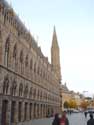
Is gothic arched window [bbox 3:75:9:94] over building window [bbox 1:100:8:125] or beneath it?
over

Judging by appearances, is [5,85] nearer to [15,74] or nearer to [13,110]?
[15,74]

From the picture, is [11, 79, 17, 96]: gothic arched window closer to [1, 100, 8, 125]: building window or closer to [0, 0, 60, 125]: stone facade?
[0, 0, 60, 125]: stone facade

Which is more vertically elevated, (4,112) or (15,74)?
(15,74)

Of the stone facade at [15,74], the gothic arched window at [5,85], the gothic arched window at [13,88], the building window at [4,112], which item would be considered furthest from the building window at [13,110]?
the gothic arched window at [5,85]

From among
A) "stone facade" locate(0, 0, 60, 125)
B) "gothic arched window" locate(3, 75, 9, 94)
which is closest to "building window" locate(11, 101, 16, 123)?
"stone facade" locate(0, 0, 60, 125)

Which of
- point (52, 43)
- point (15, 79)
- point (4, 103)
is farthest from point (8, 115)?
point (52, 43)

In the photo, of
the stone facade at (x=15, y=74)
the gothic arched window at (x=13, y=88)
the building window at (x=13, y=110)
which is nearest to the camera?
the stone facade at (x=15, y=74)

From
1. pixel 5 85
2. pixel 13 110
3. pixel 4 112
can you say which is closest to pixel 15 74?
pixel 5 85

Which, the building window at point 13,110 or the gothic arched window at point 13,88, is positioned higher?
the gothic arched window at point 13,88

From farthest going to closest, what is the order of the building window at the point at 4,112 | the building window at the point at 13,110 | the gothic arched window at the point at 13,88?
the building window at the point at 13,110 < the gothic arched window at the point at 13,88 < the building window at the point at 4,112

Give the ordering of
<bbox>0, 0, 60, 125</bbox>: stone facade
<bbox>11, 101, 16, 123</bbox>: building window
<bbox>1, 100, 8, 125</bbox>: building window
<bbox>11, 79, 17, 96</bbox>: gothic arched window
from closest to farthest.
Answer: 1. <bbox>0, 0, 60, 125</bbox>: stone facade
2. <bbox>1, 100, 8, 125</bbox>: building window
3. <bbox>11, 79, 17, 96</bbox>: gothic arched window
4. <bbox>11, 101, 16, 123</bbox>: building window

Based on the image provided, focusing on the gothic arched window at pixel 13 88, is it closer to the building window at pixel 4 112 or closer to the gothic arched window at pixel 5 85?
the gothic arched window at pixel 5 85

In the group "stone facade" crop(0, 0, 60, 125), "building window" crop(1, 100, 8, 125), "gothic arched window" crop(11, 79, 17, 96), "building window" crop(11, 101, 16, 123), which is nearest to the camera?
"stone facade" crop(0, 0, 60, 125)

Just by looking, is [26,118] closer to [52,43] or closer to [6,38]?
[6,38]
